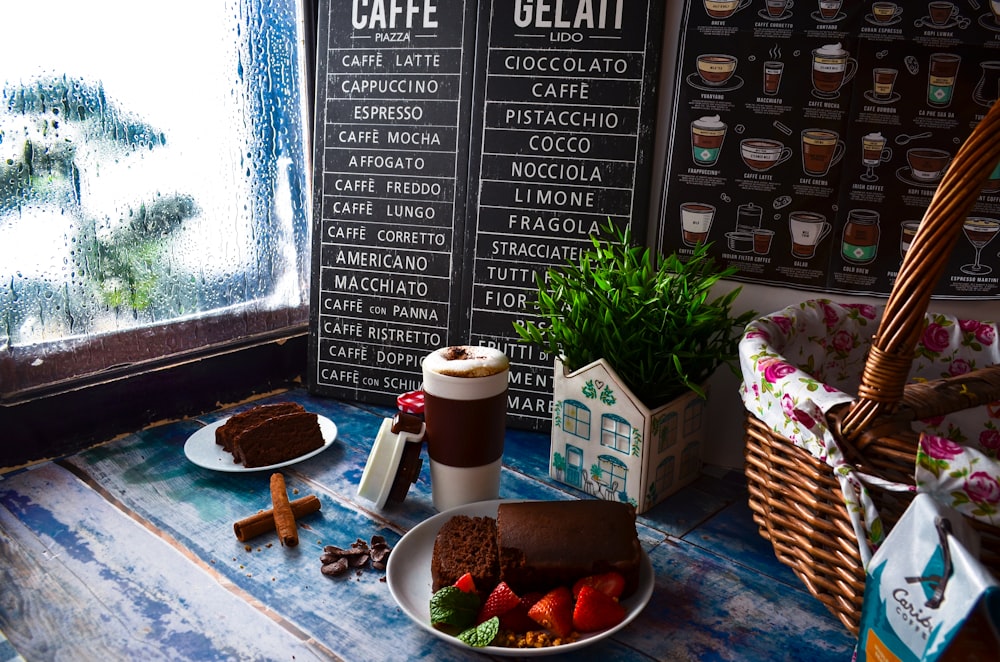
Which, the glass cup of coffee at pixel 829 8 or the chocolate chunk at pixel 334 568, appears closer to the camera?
the chocolate chunk at pixel 334 568

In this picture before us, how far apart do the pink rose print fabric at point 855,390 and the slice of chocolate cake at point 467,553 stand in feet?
1.31

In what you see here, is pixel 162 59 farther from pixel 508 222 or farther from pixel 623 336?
pixel 623 336

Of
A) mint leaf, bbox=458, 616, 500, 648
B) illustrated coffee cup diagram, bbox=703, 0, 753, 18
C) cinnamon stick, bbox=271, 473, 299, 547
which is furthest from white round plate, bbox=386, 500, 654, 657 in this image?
illustrated coffee cup diagram, bbox=703, 0, 753, 18

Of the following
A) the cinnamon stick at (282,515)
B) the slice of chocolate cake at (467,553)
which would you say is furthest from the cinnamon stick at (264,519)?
the slice of chocolate cake at (467,553)

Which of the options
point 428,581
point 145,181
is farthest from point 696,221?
point 145,181

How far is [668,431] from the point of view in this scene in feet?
4.04

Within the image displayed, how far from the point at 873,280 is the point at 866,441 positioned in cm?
61

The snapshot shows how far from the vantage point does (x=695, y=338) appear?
1.22 metres

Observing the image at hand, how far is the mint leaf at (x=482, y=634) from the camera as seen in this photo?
2.86 ft

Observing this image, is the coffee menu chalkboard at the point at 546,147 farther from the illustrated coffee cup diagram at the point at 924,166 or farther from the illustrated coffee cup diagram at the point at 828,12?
the illustrated coffee cup diagram at the point at 924,166

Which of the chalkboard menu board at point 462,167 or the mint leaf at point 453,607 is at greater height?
the chalkboard menu board at point 462,167

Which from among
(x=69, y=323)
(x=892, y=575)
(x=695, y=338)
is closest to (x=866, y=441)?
(x=892, y=575)

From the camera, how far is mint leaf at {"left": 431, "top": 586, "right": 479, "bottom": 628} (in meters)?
0.91

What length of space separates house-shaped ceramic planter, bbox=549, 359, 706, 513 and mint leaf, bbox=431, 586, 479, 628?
385 millimetres
